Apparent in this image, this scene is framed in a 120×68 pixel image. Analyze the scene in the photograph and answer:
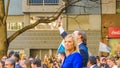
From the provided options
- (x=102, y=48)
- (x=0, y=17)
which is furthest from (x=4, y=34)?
(x=102, y=48)

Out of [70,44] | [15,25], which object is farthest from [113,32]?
[70,44]

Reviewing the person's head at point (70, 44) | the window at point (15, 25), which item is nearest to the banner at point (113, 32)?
the window at point (15, 25)

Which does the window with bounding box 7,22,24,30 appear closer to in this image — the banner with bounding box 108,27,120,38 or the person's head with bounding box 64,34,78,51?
the banner with bounding box 108,27,120,38

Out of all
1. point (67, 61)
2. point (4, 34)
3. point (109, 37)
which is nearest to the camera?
point (67, 61)

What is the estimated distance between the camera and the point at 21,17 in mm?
42031

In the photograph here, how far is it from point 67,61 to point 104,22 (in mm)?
33428

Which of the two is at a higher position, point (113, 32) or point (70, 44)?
point (70, 44)

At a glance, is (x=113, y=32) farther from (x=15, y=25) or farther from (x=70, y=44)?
(x=70, y=44)

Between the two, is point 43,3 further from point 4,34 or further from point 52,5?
point 4,34

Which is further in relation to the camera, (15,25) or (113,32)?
(15,25)

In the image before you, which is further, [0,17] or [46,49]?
[46,49]

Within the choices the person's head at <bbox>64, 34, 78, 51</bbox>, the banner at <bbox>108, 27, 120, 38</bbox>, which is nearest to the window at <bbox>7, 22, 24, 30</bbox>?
the banner at <bbox>108, 27, 120, 38</bbox>

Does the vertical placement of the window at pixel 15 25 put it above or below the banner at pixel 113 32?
above

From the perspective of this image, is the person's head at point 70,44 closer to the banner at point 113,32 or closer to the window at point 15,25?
the banner at point 113,32
